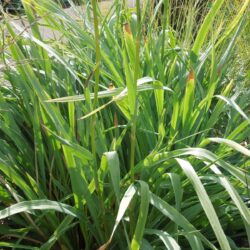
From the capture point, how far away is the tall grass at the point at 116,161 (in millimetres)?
977

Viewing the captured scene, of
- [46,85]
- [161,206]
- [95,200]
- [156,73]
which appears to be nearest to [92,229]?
[95,200]

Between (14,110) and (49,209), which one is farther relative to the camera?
(14,110)

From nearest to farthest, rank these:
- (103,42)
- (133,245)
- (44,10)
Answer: (133,245) < (44,10) < (103,42)

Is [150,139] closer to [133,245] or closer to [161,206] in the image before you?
[161,206]

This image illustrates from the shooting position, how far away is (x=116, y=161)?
98cm

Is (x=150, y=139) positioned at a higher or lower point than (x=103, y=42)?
lower

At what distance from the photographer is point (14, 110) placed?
53.9 inches

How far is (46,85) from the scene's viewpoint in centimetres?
134

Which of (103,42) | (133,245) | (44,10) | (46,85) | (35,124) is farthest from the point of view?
(103,42)

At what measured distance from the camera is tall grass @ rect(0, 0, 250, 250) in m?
0.98

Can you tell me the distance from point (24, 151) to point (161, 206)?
0.43m

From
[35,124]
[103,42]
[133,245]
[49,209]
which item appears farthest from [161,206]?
[103,42]

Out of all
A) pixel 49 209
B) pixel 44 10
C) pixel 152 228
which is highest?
pixel 44 10

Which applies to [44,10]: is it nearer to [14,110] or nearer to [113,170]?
[14,110]
